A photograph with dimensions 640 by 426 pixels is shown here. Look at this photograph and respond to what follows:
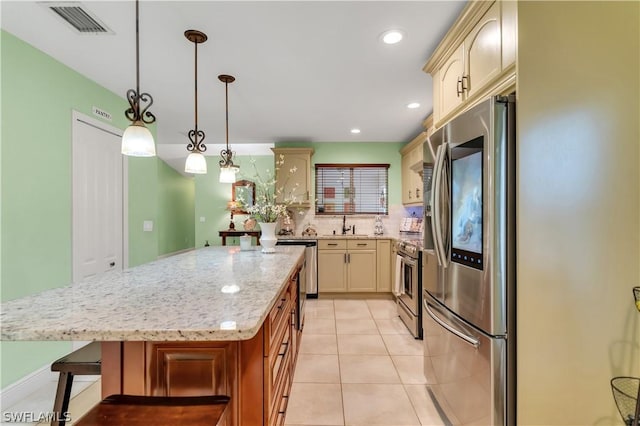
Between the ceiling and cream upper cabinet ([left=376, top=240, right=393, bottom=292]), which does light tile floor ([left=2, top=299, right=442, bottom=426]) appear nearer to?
cream upper cabinet ([left=376, top=240, right=393, bottom=292])

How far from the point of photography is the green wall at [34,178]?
6.89 ft

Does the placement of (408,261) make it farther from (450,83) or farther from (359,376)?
(450,83)

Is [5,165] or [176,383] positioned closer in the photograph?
[176,383]

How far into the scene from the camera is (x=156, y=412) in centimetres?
91

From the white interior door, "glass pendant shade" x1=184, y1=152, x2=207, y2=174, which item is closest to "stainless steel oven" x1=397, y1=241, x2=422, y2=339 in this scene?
"glass pendant shade" x1=184, y1=152, x2=207, y2=174

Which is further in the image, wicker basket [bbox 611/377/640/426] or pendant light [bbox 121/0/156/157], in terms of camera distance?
pendant light [bbox 121/0/156/157]

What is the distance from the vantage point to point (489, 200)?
1411mm

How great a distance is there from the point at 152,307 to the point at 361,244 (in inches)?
148

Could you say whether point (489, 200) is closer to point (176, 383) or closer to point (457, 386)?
point (457, 386)

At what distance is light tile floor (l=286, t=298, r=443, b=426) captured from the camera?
6.56 ft

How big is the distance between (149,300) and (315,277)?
351 cm

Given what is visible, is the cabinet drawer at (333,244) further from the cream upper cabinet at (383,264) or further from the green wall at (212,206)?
the green wall at (212,206)

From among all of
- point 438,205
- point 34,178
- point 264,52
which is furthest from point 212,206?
point 438,205

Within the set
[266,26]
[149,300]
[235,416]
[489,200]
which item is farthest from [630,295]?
[266,26]
